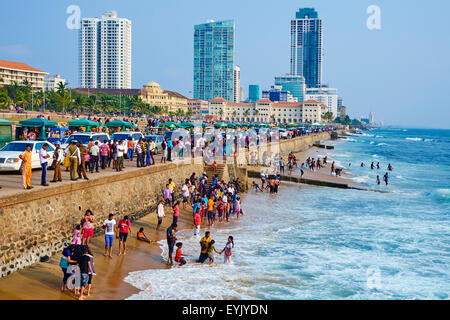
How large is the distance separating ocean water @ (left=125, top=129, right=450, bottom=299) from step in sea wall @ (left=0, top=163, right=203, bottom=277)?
2667mm

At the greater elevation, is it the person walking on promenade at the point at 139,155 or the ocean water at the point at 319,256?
the person walking on promenade at the point at 139,155

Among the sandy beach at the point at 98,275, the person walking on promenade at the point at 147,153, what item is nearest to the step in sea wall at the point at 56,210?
the sandy beach at the point at 98,275

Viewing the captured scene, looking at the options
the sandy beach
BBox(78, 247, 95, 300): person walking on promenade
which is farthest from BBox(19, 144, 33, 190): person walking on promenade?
BBox(78, 247, 95, 300): person walking on promenade

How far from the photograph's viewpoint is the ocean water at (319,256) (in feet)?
38.1

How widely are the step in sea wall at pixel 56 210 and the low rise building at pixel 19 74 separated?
11163 cm

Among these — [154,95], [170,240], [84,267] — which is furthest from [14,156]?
[154,95]

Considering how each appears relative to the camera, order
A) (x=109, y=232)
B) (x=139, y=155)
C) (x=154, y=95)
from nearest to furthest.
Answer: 1. (x=109, y=232)
2. (x=139, y=155)
3. (x=154, y=95)

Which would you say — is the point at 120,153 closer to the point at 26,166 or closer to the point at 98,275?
the point at 26,166

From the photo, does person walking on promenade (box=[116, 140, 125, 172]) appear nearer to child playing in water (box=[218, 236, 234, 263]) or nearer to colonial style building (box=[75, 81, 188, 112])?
child playing in water (box=[218, 236, 234, 263])

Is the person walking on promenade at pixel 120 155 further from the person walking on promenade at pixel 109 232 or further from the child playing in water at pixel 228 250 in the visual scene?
the child playing in water at pixel 228 250

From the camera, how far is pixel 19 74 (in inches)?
4916

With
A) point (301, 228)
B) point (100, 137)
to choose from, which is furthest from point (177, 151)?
point (301, 228)

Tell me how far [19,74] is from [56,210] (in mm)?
127808
